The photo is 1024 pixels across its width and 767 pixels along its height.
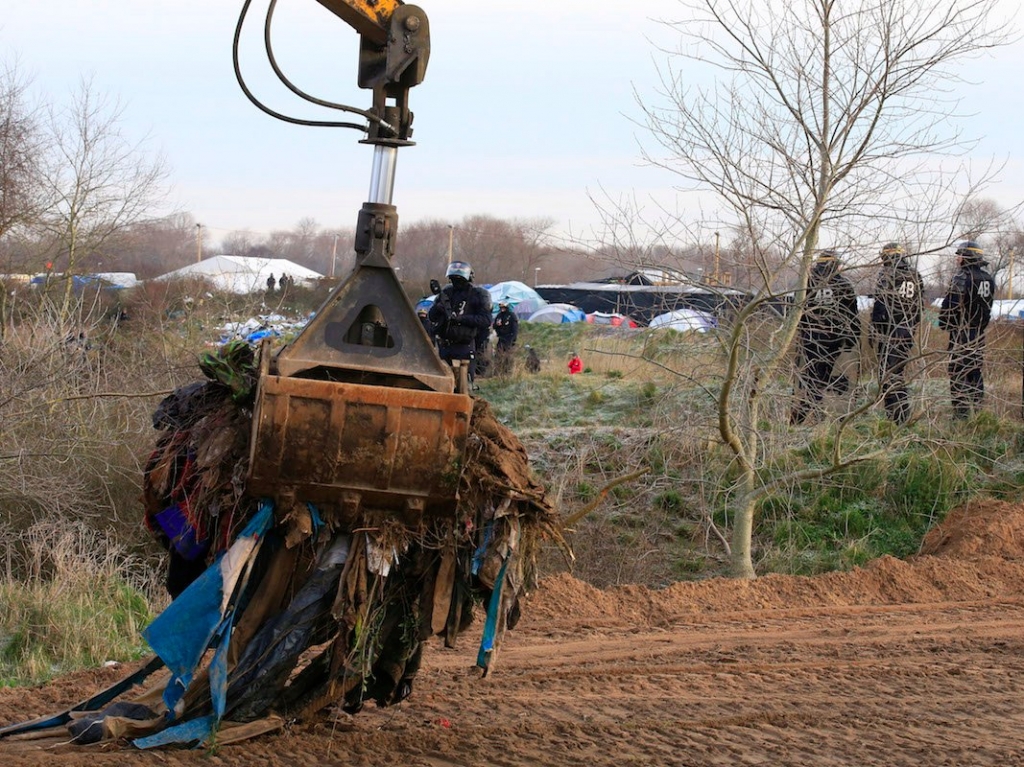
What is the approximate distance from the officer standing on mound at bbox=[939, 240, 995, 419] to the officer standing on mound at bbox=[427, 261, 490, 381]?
5.29m

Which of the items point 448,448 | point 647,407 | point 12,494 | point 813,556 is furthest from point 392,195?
point 647,407

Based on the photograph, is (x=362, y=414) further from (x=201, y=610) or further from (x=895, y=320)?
(x=895, y=320)

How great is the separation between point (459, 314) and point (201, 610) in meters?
9.38

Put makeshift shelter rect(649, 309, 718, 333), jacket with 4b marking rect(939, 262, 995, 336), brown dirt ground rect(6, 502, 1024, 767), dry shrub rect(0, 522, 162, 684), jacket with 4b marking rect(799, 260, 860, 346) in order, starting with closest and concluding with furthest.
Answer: brown dirt ground rect(6, 502, 1024, 767)
dry shrub rect(0, 522, 162, 684)
jacket with 4b marking rect(799, 260, 860, 346)
makeshift shelter rect(649, 309, 718, 333)
jacket with 4b marking rect(939, 262, 995, 336)

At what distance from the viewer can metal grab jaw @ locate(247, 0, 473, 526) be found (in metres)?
4.79

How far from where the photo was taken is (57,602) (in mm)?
8609

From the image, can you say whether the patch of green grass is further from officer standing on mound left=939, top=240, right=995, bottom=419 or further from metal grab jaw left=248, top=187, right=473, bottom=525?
officer standing on mound left=939, top=240, right=995, bottom=419

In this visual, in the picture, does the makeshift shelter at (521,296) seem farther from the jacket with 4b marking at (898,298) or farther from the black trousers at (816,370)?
the jacket with 4b marking at (898,298)

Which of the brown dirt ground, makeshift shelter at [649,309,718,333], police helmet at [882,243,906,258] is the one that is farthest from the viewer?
makeshift shelter at [649,309,718,333]

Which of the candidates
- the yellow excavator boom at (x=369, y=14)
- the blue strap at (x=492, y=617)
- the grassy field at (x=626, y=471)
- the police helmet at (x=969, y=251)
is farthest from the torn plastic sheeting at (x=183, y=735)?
the police helmet at (x=969, y=251)

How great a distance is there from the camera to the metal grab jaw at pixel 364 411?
4789mm

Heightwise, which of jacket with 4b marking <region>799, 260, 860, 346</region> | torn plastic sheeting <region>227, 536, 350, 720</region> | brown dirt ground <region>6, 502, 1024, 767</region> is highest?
jacket with 4b marking <region>799, 260, 860, 346</region>

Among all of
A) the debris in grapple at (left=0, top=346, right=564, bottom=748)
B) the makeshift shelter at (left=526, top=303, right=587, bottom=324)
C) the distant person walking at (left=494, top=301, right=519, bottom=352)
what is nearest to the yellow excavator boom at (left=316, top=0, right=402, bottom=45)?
the debris in grapple at (left=0, top=346, right=564, bottom=748)

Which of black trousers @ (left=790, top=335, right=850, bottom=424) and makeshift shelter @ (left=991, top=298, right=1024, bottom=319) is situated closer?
black trousers @ (left=790, top=335, right=850, bottom=424)
